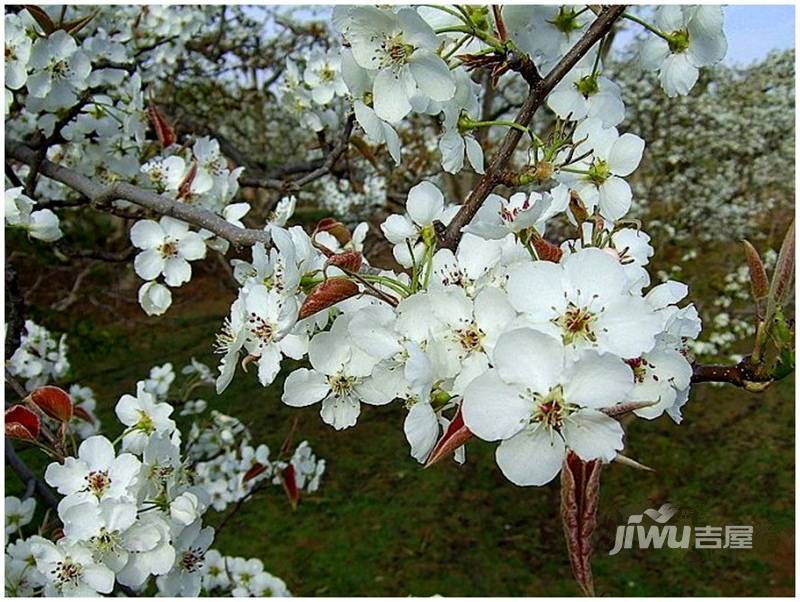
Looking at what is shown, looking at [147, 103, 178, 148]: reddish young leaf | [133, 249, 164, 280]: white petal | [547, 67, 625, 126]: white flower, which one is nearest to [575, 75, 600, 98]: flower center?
[547, 67, 625, 126]: white flower

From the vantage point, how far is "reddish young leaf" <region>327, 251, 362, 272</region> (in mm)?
852

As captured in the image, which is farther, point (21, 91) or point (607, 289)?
point (21, 91)

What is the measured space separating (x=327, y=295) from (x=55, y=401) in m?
0.67

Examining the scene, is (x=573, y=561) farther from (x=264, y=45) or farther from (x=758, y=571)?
(x=264, y=45)

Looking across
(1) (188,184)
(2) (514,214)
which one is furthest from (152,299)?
(2) (514,214)

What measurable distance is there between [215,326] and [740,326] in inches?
175

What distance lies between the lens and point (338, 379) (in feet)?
2.90

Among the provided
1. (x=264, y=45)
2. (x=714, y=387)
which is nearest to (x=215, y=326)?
(x=264, y=45)

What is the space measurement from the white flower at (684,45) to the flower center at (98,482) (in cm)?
97

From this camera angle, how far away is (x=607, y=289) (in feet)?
2.48

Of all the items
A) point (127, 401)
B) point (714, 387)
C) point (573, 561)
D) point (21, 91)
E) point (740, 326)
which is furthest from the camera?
point (714, 387)

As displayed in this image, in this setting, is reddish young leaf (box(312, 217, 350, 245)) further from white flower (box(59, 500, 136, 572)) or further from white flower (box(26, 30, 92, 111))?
white flower (box(26, 30, 92, 111))

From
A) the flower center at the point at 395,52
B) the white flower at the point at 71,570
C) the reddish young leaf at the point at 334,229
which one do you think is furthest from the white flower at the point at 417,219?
the white flower at the point at 71,570

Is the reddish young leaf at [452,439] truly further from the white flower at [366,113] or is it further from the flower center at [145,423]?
the flower center at [145,423]
